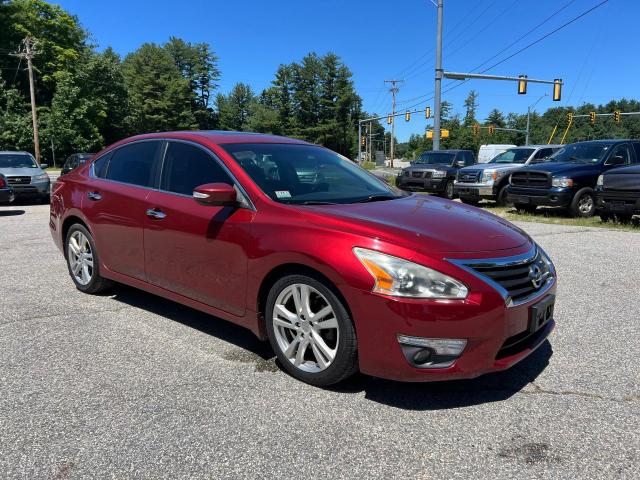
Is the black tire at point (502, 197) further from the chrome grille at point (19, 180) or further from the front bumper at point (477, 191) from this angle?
the chrome grille at point (19, 180)

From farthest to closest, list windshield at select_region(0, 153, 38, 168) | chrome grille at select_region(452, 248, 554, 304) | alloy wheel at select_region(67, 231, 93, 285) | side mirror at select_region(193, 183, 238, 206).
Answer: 1. windshield at select_region(0, 153, 38, 168)
2. alloy wheel at select_region(67, 231, 93, 285)
3. side mirror at select_region(193, 183, 238, 206)
4. chrome grille at select_region(452, 248, 554, 304)

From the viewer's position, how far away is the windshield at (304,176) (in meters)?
3.71

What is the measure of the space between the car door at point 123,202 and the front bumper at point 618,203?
30.0 ft

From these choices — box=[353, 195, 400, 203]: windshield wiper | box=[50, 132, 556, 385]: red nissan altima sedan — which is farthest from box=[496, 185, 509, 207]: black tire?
box=[353, 195, 400, 203]: windshield wiper

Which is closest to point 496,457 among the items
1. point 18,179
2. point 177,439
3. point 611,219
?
point 177,439

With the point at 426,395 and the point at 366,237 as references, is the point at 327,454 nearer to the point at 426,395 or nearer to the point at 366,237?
the point at 426,395

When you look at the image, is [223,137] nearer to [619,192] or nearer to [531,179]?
[619,192]

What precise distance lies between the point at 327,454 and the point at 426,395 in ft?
2.87

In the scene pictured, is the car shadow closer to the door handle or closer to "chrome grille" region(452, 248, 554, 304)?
"chrome grille" region(452, 248, 554, 304)

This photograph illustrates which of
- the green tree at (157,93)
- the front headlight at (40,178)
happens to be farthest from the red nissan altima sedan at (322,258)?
the green tree at (157,93)

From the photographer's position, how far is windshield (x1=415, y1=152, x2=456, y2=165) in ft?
61.2

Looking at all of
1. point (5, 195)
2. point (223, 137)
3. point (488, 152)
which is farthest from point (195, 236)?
point (488, 152)

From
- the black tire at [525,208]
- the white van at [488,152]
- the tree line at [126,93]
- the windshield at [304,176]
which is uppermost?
the tree line at [126,93]

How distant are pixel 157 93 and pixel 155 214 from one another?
72644 millimetres
